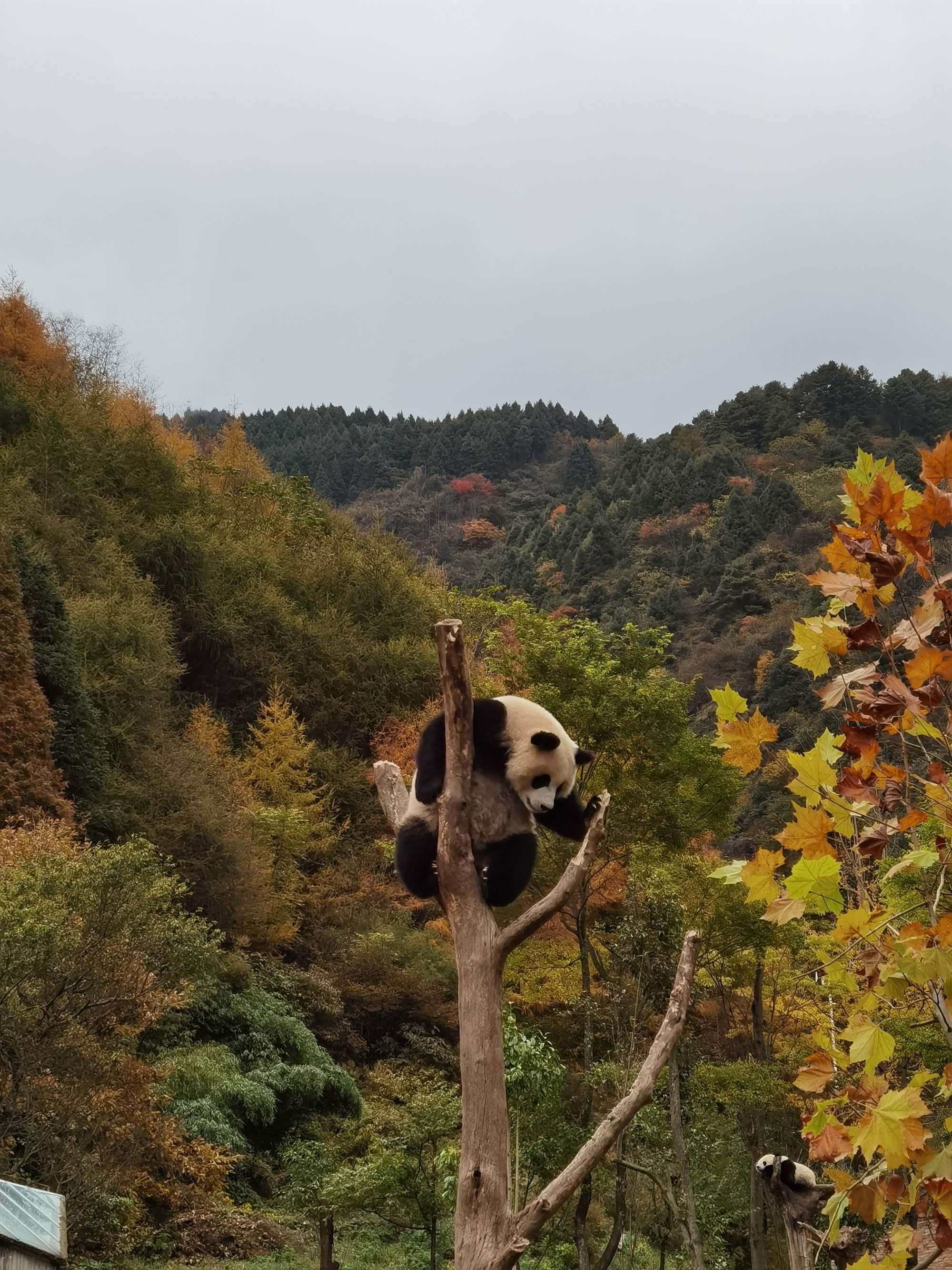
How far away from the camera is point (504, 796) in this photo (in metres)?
5.11

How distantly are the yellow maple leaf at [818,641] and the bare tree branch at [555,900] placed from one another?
114 cm

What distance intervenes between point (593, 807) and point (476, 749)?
881mm

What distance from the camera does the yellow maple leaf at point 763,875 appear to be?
2.84 metres

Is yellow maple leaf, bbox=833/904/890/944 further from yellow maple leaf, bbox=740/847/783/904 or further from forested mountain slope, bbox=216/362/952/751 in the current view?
forested mountain slope, bbox=216/362/952/751

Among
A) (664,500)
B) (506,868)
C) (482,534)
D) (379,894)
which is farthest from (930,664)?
(482,534)

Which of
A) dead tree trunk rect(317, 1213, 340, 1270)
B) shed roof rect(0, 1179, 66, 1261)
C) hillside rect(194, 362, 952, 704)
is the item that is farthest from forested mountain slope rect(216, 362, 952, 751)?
shed roof rect(0, 1179, 66, 1261)

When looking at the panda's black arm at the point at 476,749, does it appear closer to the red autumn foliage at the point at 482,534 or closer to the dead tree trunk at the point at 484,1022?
the dead tree trunk at the point at 484,1022

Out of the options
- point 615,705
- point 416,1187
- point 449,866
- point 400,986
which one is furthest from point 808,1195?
point 400,986

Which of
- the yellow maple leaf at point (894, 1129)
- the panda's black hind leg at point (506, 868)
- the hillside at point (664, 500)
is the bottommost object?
the yellow maple leaf at point (894, 1129)

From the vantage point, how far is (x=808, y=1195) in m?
5.11

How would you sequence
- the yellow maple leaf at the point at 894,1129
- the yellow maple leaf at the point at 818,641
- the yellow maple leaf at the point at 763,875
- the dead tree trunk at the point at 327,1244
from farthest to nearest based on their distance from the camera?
the dead tree trunk at the point at 327,1244 < the yellow maple leaf at the point at 818,641 < the yellow maple leaf at the point at 763,875 < the yellow maple leaf at the point at 894,1129

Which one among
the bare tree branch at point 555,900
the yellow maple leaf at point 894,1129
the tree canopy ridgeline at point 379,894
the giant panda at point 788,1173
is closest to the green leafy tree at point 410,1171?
the tree canopy ridgeline at point 379,894

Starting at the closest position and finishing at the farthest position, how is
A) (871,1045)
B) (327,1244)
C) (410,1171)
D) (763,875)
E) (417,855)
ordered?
(871,1045), (763,875), (417,855), (410,1171), (327,1244)

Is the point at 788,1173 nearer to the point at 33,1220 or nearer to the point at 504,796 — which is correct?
the point at 504,796
